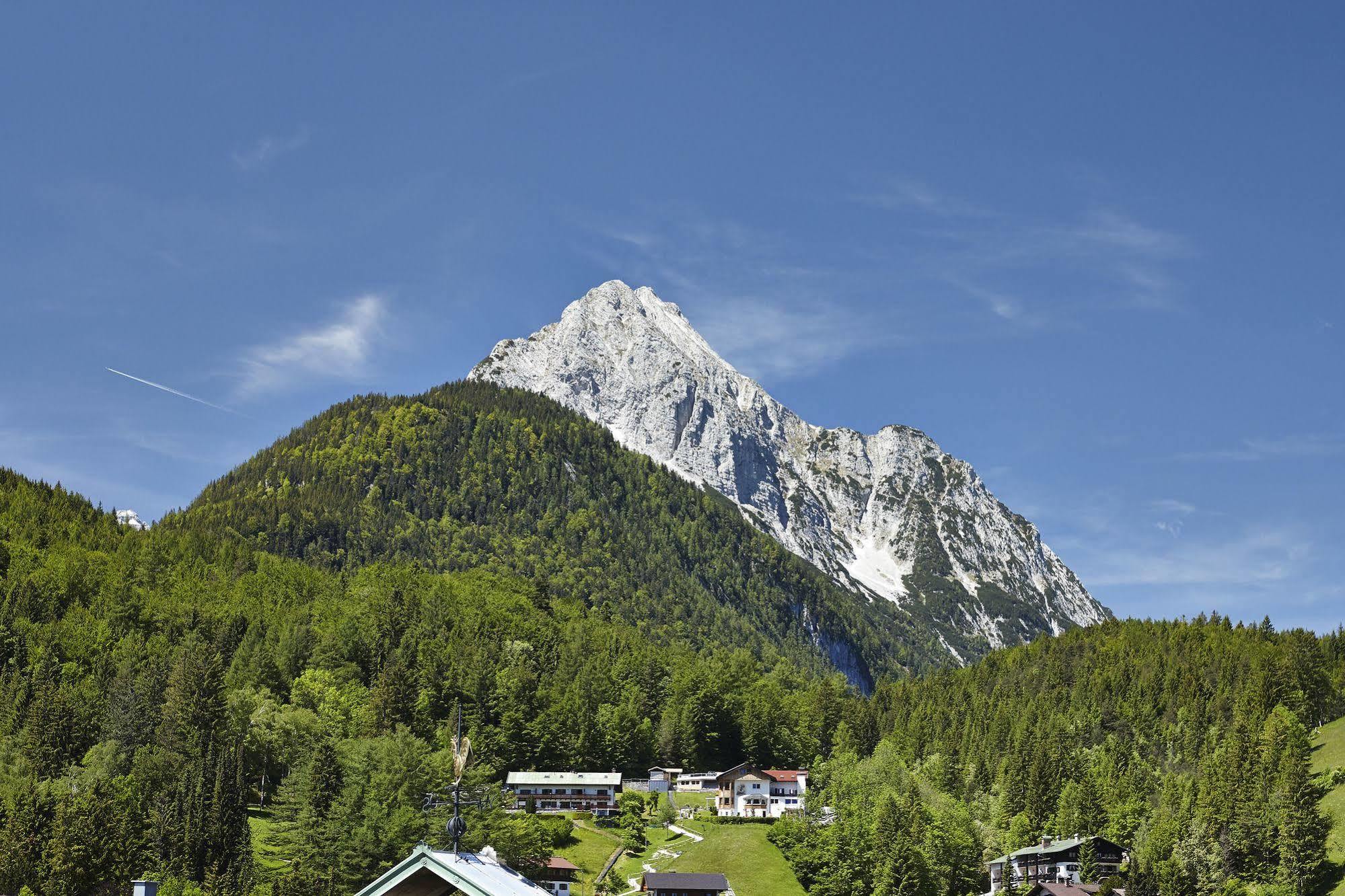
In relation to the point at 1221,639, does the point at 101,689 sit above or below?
below

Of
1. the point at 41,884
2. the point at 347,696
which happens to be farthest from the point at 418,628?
the point at 41,884

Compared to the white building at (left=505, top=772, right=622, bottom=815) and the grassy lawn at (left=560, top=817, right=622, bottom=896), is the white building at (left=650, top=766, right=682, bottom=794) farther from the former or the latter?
the grassy lawn at (left=560, top=817, right=622, bottom=896)

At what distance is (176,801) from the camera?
9438 cm

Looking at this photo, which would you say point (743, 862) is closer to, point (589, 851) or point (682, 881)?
point (589, 851)

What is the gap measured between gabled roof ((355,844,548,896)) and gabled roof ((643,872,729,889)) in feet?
295

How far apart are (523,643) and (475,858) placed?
160670 millimetres

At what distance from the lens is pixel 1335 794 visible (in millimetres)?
126062

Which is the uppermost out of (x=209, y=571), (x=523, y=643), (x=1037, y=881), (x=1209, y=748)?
(x=209, y=571)

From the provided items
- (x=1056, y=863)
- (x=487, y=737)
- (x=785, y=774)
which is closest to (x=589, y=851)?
(x=487, y=737)

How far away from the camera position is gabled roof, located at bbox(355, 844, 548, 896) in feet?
57.3

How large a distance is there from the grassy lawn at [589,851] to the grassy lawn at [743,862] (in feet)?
20.7

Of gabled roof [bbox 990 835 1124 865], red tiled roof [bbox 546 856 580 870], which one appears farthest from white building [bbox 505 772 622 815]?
gabled roof [bbox 990 835 1124 865]

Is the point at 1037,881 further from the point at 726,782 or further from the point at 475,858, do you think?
the point at 475,858

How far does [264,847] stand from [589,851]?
32.8 metres
